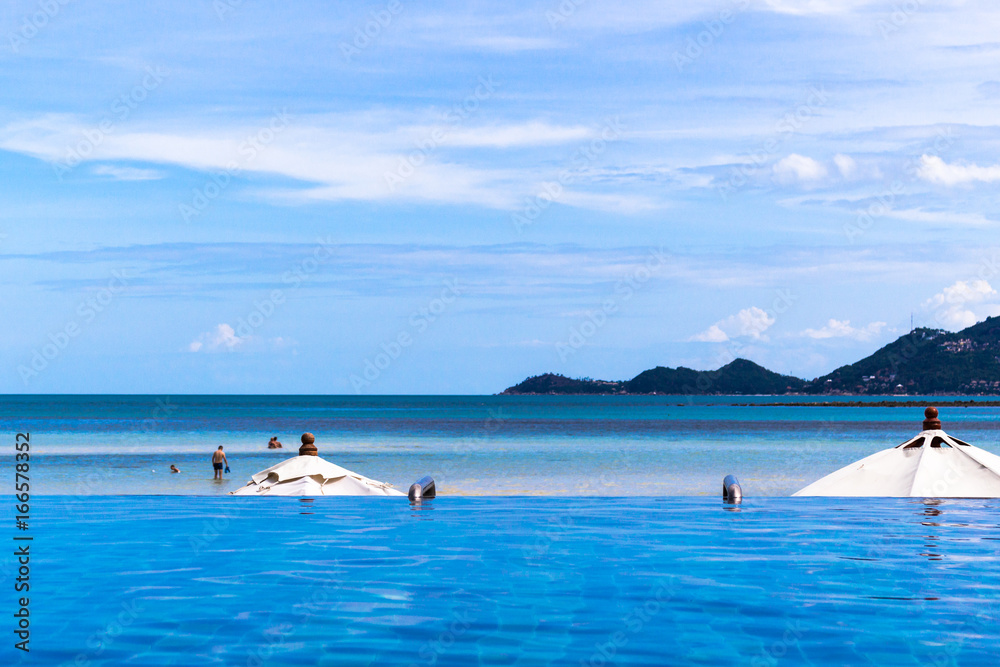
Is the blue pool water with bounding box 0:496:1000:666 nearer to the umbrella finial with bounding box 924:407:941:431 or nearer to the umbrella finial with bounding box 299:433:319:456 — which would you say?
the umbrella finial with bounding box 924:407:941:431

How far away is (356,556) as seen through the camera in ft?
55.8

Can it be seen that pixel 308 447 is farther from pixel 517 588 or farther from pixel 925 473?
pixel 925 473

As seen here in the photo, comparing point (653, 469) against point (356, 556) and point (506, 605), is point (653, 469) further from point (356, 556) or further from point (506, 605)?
point (506, 605)

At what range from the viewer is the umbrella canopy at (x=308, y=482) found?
25.1 m

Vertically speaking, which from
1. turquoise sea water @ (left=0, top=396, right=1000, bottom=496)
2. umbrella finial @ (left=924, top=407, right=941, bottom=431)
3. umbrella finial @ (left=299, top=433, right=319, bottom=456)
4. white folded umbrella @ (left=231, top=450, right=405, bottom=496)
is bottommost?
turquoise sea water @ (left=0, top=396, right=1000, bottom=496)

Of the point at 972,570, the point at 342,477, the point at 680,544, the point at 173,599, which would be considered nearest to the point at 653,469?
the point at 342,477

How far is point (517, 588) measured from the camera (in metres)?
14.3

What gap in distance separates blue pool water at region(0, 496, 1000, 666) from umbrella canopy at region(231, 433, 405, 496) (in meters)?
1.56

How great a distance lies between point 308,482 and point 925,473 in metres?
14.4

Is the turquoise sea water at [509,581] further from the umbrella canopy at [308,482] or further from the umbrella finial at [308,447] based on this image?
the umbrella finial at [308,447]

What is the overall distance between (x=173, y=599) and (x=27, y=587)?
234cm

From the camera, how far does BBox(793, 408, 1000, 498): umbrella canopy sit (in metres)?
21.4

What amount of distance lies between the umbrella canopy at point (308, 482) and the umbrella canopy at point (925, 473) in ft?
35.3

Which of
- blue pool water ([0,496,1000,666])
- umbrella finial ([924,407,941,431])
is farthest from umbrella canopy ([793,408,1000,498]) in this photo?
blue pool water ([0,496,1000,666])
